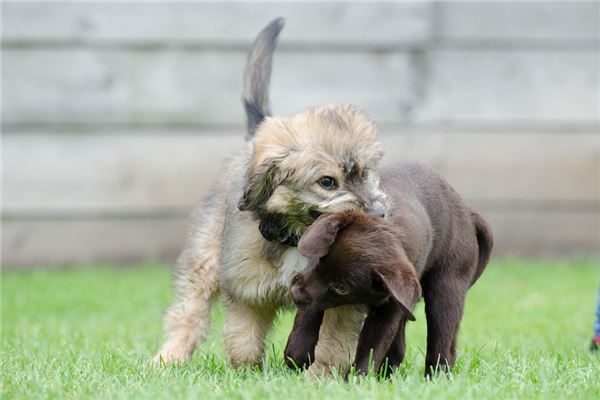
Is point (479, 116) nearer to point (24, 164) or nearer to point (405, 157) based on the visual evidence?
point (405, 157)

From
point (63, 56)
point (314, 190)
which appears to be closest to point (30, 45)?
point (63, 56)

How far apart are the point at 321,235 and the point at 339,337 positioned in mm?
630

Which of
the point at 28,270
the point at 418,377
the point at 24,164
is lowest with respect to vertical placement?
the point at 28,270

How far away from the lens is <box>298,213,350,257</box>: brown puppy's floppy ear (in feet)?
12.1

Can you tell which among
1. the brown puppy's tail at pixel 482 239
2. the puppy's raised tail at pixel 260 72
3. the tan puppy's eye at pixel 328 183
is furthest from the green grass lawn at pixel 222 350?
the puppy's raised tail at pixel 260 72

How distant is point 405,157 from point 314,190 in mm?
5345

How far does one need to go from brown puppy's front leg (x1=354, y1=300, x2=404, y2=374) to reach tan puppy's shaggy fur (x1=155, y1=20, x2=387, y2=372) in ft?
0.59

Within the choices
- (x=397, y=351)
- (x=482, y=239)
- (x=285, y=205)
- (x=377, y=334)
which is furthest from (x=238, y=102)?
(x=377, y=334)

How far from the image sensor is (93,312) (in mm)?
7488

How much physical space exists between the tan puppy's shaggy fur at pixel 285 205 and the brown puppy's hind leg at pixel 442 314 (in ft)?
1.06

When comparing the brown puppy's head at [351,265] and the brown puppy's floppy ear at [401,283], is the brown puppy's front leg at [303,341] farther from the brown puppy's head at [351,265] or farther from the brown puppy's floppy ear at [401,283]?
the brown puppy's floppy ear at [401,283]

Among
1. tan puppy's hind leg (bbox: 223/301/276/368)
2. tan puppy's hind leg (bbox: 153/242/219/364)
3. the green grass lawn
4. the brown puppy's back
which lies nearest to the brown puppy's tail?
the brown puppy's back

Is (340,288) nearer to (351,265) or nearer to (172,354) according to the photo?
(351,265)

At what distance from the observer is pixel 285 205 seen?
4.20 meters
